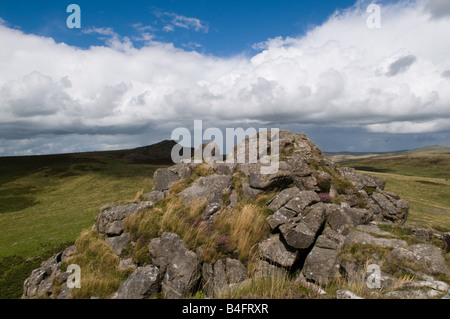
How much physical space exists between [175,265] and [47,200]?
174ft

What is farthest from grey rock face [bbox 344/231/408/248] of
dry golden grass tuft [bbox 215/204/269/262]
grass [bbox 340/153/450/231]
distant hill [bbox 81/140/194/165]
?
distant hill [bbox 81/140/194/165]

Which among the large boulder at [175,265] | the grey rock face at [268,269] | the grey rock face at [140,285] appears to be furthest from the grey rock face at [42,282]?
the grey rock face at [268,269]

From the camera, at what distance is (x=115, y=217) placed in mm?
16078

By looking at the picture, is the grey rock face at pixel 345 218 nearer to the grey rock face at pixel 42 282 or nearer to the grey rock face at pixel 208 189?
the grey rock face at pixel 208 189

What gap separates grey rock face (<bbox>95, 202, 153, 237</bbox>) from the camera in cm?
1559

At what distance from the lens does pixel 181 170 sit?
68.9 feet

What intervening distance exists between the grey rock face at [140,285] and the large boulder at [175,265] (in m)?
0.46

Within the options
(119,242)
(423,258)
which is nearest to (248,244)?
(423,258)

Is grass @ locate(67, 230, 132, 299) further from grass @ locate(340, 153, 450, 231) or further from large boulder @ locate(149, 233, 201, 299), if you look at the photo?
grass @ locate(340, 153, 450, 231)

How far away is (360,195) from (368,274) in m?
9.66

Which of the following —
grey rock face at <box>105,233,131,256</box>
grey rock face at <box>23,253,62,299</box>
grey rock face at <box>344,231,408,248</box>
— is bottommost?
grey rock face at <box>23,253,62,299</box>

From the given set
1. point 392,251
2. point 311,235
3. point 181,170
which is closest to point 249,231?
point 311,235

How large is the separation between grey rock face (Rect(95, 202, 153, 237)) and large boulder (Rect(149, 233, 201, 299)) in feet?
11.2

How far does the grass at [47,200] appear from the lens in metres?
24.5
